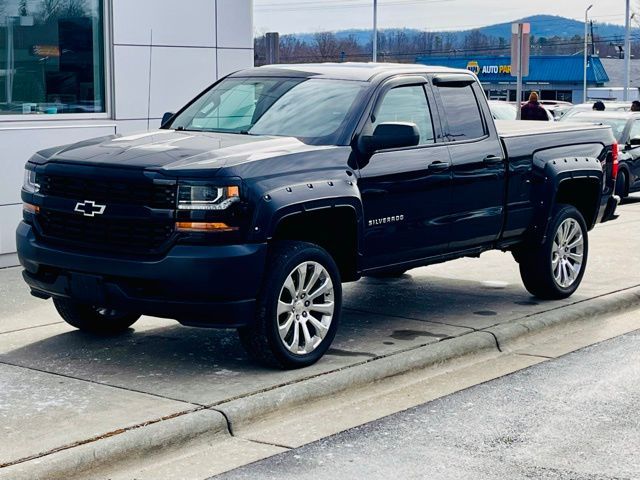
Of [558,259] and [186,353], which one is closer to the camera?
[186,353]

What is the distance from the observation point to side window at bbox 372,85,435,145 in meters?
8.42

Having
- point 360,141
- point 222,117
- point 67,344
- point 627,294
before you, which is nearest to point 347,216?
point 360,141

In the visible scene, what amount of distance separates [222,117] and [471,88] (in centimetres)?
207

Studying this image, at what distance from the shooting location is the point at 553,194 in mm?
9750

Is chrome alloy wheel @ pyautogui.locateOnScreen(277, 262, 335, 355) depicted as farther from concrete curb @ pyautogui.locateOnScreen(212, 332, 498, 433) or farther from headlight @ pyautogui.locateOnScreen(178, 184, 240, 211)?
headlight @ pyautogui.locateOnScreen(178, 184, 240, 211)

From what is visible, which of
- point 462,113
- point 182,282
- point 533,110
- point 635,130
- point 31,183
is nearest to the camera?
point 182,282

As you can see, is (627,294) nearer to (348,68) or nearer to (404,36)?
(348,68)

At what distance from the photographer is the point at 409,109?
8.66 metres

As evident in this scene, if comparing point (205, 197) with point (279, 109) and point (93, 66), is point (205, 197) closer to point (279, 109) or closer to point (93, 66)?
point (279, 109)

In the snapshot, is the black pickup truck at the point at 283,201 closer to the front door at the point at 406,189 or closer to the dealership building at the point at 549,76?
the front door at the point at 406,189

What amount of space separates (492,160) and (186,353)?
2.89m

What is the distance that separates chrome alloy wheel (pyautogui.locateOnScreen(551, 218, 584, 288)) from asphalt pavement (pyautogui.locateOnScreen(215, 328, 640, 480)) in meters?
2.35

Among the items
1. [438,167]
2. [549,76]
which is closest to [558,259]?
[438,167]

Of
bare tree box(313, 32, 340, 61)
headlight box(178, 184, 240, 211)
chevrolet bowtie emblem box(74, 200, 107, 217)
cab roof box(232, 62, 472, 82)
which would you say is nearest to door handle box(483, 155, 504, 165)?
cab roof box(232, 62, 472, 82)
